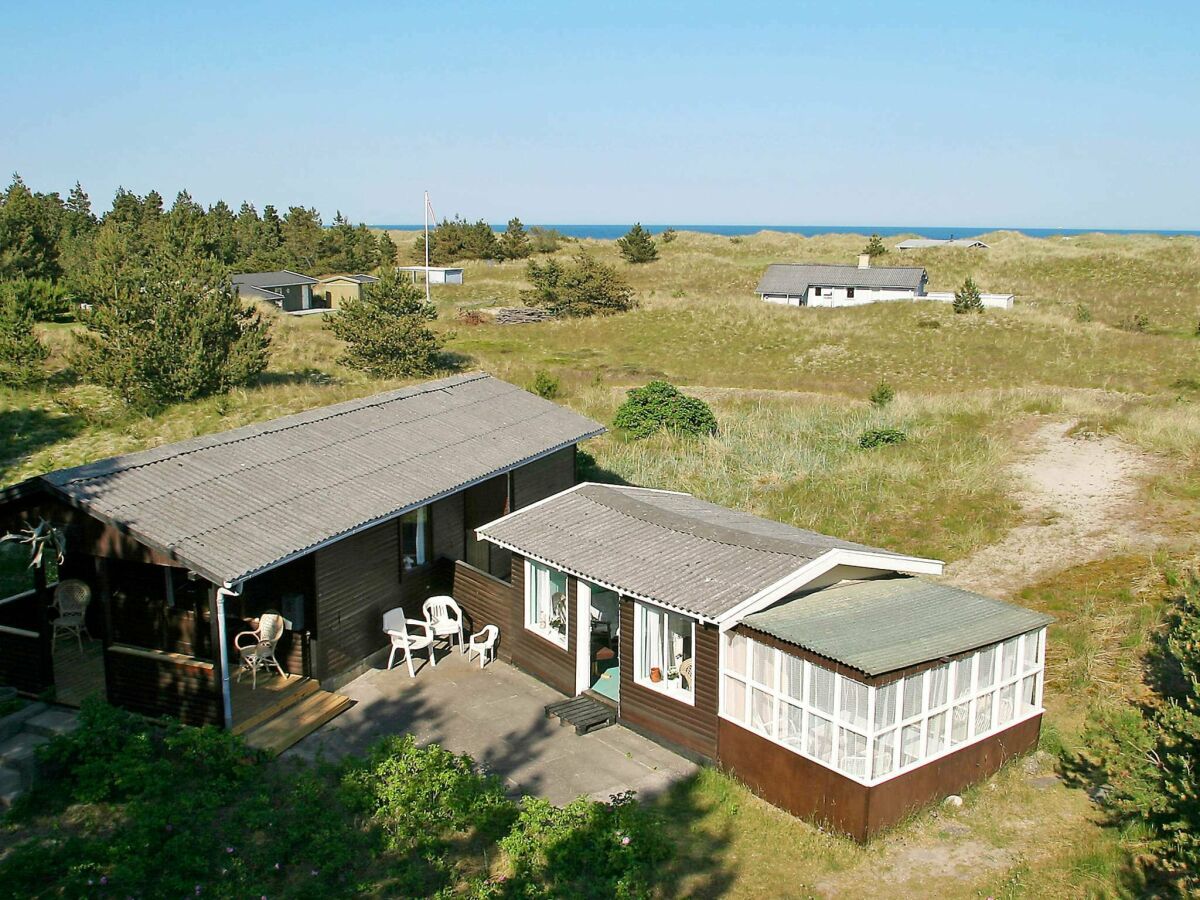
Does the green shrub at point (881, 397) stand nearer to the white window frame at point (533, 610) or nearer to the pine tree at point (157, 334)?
the white window frame at point (533, 610)

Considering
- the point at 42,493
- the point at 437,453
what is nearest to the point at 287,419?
the point at 437,453

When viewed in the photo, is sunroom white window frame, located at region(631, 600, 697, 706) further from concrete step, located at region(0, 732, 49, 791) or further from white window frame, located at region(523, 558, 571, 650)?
concrete step, located at region(0, 732, 49, 791)

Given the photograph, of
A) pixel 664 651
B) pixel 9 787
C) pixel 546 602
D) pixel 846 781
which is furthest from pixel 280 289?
pixel 846 781

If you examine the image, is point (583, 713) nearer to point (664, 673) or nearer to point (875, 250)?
point (664, 673)

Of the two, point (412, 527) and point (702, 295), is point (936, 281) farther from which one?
point (412, 527)

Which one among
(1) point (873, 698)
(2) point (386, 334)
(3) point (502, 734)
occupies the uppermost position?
(2) point (386, 334)
